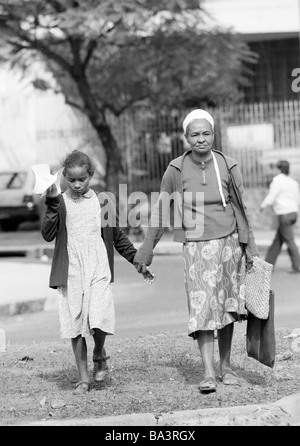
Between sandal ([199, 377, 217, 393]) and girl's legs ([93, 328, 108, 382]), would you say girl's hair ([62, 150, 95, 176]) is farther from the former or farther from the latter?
sandal ([199, 377, 217, 393])

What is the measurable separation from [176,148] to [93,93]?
2.52 meters

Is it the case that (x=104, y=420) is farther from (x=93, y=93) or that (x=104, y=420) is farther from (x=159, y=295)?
(x=93, y=93)

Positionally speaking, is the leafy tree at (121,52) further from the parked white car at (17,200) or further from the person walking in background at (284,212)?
the person walking in background at (284,212)

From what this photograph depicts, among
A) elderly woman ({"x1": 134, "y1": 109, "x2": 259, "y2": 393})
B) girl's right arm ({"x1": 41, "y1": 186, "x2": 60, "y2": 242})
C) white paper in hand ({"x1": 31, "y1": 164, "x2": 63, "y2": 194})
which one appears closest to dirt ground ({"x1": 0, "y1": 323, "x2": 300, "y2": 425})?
elderly woman ({"x1": 134, "y1": 109, "x2": 259, "y2": 393})

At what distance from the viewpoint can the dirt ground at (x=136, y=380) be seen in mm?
6645

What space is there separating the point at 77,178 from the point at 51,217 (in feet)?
1.07

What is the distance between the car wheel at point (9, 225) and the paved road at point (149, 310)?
34.6ft

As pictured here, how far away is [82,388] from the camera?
7.19 metres

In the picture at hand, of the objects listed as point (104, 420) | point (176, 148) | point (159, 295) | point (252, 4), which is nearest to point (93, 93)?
point (176, 148)

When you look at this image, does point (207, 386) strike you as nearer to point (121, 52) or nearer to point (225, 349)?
point (225, 349)

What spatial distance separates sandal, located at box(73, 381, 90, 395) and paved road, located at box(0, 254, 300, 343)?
3037 millimetres

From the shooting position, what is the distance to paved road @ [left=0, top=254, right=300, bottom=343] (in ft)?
36.6

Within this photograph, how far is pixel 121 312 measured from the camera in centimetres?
1295

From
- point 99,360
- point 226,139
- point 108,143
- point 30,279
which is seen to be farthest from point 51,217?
point 226,139
